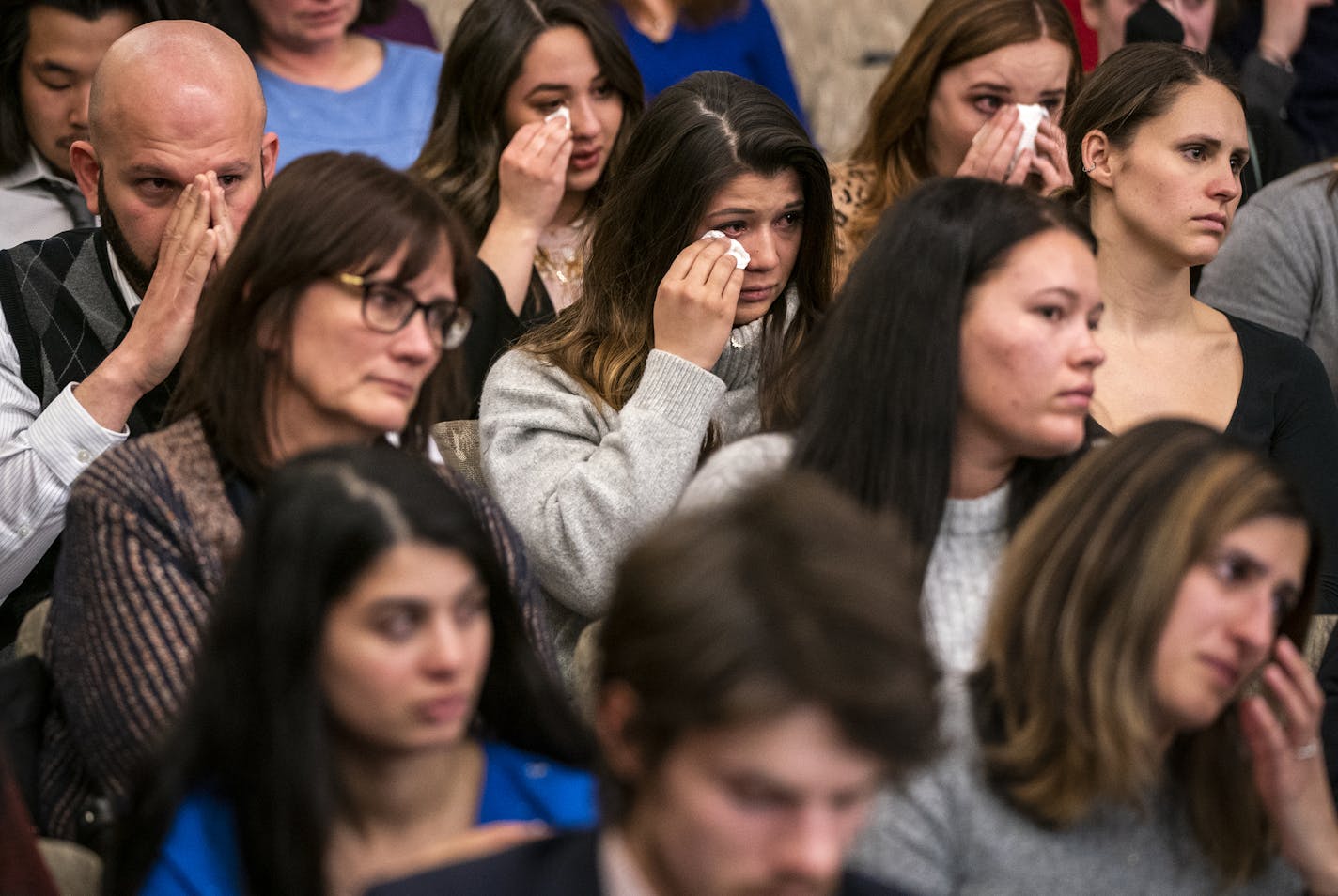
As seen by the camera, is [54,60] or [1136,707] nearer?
[1136,707]

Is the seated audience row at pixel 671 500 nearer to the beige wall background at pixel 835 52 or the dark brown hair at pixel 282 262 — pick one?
the dark brown hair at pixel 282 262

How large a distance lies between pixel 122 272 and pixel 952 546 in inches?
47.1

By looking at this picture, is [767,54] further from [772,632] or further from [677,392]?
[772,632]

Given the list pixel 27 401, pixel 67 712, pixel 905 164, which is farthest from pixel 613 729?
pixel 905 164

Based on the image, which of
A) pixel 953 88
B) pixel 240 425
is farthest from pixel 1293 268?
pixel 240 425

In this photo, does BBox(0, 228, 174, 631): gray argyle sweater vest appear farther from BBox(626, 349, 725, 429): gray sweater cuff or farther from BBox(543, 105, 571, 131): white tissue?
BBox(543, 105, 571, 131): white tissue

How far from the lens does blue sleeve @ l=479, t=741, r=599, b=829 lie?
4.97 ft

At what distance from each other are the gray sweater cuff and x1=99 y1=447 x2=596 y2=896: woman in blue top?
75 cm

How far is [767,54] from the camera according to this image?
3695mm

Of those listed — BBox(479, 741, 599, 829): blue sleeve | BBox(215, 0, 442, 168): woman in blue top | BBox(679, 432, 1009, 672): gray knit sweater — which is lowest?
BBox(479, 741, 599, 829): blue sleeve

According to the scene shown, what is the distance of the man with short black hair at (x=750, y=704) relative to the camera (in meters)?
1.12

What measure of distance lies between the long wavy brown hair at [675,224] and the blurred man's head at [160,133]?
471mm

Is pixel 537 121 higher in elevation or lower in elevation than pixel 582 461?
higher

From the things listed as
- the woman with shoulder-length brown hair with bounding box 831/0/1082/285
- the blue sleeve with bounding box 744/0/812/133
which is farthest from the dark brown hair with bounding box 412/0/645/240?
the blue sleeve with bounding box 744/0/812/133
